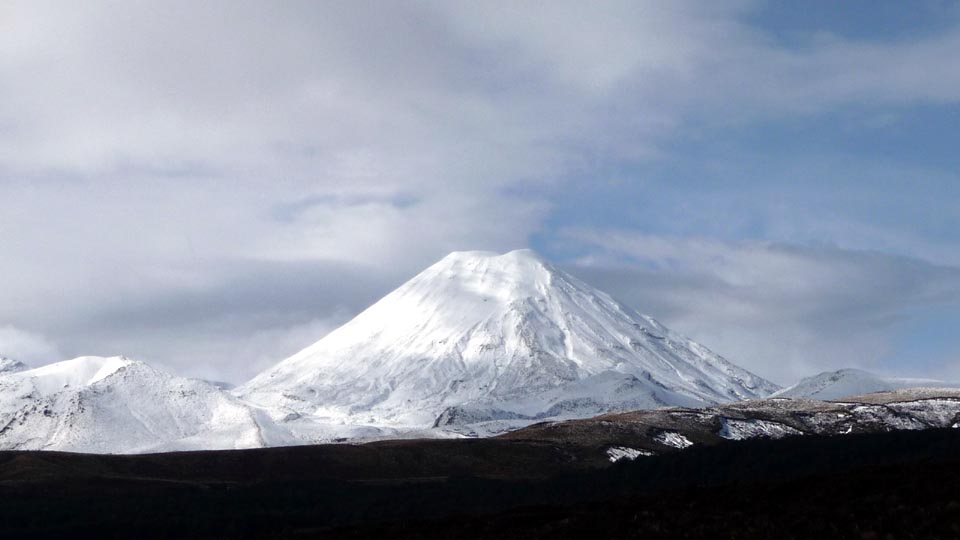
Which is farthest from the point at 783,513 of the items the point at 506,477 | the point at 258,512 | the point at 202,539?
the point at 506,477

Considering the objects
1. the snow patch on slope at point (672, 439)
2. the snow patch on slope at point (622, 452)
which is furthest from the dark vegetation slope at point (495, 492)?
the snow patch on slope at point (672, 439)

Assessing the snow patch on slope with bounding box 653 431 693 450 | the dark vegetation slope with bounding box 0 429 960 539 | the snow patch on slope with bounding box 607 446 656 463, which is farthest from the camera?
the snow patch on slope with bounding box 653 431 693 450

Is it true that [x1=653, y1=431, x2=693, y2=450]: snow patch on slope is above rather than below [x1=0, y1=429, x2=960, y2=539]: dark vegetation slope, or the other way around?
above

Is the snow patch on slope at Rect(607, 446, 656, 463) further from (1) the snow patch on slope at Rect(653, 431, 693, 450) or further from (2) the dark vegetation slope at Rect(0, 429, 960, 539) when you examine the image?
(1) the snow patch on slope at Rect(653, 431, 693, 450)

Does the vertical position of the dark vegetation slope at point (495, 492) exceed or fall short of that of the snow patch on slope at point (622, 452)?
it falls short

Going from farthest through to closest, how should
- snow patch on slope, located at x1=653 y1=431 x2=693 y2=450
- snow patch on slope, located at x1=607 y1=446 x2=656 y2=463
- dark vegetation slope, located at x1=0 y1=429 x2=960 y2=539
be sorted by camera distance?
snow patch on slope, located at x1=653 y1=431 x2=693 y2=450, snow patch on slope, located at x1=607 y1=446 x2=656 y2=463, dark vegetation slope, located at x1=0 y1=429 x2=960 y2=539

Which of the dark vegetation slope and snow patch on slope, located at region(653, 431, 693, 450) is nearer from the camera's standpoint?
the dark vegetation slope

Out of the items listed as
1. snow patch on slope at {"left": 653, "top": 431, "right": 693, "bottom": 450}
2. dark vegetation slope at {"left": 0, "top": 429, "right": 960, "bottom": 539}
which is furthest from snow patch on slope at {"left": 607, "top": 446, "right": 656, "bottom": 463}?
snow patch on slope at {"left": 653, "top": 431, "right": 693, "bottom": 450}

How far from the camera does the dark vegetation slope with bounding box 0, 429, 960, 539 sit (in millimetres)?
50844

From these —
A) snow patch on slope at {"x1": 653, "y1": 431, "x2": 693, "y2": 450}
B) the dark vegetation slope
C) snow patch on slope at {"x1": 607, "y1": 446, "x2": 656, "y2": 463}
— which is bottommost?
the dark vegetation slope

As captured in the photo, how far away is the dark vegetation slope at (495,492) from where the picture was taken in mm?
50844

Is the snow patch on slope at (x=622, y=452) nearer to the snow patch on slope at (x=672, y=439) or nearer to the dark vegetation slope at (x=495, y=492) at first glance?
the dark vegetation slope at (x=495, y=492)

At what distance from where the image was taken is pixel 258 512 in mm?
111750

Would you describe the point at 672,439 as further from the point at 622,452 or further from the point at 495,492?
the point at 495,492
